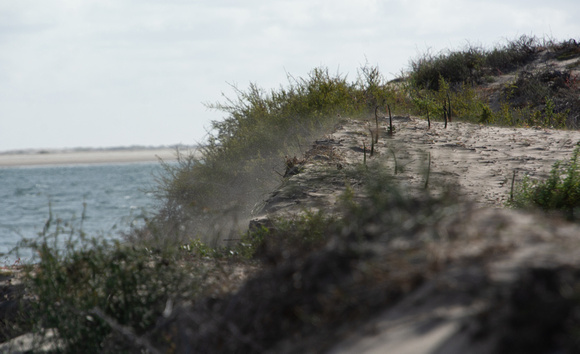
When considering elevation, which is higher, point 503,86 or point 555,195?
point 503,86

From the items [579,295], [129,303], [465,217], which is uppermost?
[465,217]

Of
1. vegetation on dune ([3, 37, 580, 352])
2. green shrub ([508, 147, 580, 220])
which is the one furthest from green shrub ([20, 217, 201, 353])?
green shrub ([508, 147, 580, 220])

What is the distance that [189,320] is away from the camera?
3193 mm

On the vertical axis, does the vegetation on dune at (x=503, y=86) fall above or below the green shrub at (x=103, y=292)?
above

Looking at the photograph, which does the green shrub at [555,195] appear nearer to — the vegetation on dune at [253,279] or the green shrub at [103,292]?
the vegetation on dune at [253,279]

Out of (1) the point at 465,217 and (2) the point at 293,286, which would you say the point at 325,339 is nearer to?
(2) the point at 293,286

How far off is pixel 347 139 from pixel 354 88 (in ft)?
14.0

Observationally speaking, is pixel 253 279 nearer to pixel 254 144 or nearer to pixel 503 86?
pixel 254 144

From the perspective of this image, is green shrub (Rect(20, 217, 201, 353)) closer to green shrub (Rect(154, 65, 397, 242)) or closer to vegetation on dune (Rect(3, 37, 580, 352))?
vegetation on dune (Rect(3, 37, 580, 352))

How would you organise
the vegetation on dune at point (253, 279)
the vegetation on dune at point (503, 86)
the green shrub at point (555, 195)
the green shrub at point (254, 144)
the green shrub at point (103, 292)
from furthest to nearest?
1. the vegetation on dune at point (503, 86)
2. the green shrub at point (254, 144)
3. the green shrub at point (555, 195)
4. the green shrub at point (103, 292)
5. the vegetation on dune at point (253, 279)

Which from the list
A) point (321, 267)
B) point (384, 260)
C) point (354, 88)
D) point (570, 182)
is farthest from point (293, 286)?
point (354, 88)

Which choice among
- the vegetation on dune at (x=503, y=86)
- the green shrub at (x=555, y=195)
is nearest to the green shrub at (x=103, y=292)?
the green shrub at (x=555, y=195)

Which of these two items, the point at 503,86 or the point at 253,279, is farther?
the point at 503,86

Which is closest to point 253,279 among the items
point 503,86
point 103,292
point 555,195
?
point 103,292
